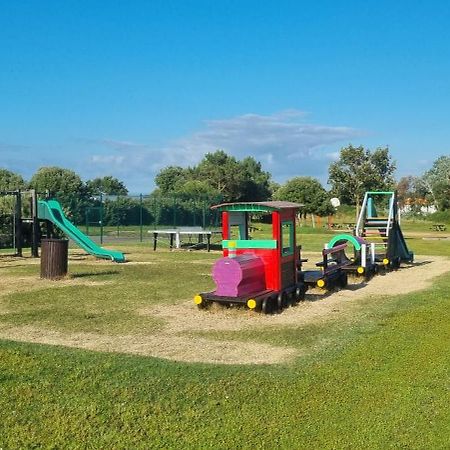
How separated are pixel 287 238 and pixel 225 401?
253 inches

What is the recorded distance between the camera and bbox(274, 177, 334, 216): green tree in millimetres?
58069

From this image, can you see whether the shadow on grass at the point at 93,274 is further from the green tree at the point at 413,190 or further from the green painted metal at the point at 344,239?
the green tree at the point at 413,190

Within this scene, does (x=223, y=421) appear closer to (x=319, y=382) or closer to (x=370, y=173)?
A: (x=319, y=382)

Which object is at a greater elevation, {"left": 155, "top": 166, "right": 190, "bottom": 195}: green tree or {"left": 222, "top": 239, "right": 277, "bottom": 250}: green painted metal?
{"left": 155, "top": 166, "right": 190, "bottom": 195}: green tree

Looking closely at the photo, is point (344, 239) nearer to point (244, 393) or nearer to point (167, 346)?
point (167, 346)

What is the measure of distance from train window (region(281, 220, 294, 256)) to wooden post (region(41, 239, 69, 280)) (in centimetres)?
572

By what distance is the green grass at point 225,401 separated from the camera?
184 inches

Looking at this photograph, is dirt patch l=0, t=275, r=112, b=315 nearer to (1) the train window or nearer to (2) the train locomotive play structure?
(2) the train locomotive play structure

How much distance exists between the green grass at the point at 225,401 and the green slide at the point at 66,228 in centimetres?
1289

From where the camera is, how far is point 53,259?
47.3 feet

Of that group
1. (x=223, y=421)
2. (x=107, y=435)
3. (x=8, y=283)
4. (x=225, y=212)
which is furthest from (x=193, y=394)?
(x=8, y=283)

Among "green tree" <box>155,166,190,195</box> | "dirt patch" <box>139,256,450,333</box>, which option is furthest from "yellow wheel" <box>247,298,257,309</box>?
"green tree" <box>155,166,190,195</box>

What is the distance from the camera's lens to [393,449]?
14.6 feet

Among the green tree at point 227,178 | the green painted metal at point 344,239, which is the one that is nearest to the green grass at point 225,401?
the green painted metal at point 344,239
